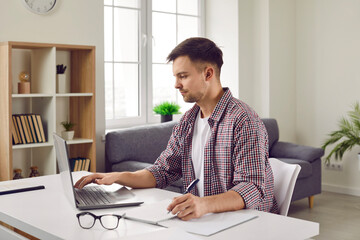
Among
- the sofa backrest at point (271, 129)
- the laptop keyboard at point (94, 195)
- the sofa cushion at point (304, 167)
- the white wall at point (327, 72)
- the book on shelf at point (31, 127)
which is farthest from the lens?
the white wall at point (327, 72)

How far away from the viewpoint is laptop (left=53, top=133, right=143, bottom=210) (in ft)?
5.74

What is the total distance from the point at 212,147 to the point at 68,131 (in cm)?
194

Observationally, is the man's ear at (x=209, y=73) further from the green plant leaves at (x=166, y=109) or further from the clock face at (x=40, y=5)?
the green plant leaves at (x=166, y=109)

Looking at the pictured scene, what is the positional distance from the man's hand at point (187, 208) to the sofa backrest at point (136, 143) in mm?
2364

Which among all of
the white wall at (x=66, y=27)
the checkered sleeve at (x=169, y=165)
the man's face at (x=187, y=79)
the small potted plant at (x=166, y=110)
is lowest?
the checkered sleeve at (x=169, y=165)

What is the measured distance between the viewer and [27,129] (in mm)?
3439

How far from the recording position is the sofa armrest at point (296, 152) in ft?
15.3

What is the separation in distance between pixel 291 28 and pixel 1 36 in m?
3.38

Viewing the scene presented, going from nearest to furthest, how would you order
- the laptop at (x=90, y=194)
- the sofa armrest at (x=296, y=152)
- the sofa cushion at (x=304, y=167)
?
the laptop at (x=90, y=194), the sofa cushion at (x=304, y=167), the sofa armrest at (x=296, y=152)

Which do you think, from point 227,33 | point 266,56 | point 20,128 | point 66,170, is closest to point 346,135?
point 266,56

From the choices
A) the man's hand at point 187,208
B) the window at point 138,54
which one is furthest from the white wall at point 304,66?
the man's hand at point 187,208

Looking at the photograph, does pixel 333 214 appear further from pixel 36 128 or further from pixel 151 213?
pixel 151 213

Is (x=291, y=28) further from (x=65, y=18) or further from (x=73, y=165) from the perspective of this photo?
(x=73, y=165)

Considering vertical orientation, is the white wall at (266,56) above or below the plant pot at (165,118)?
above
